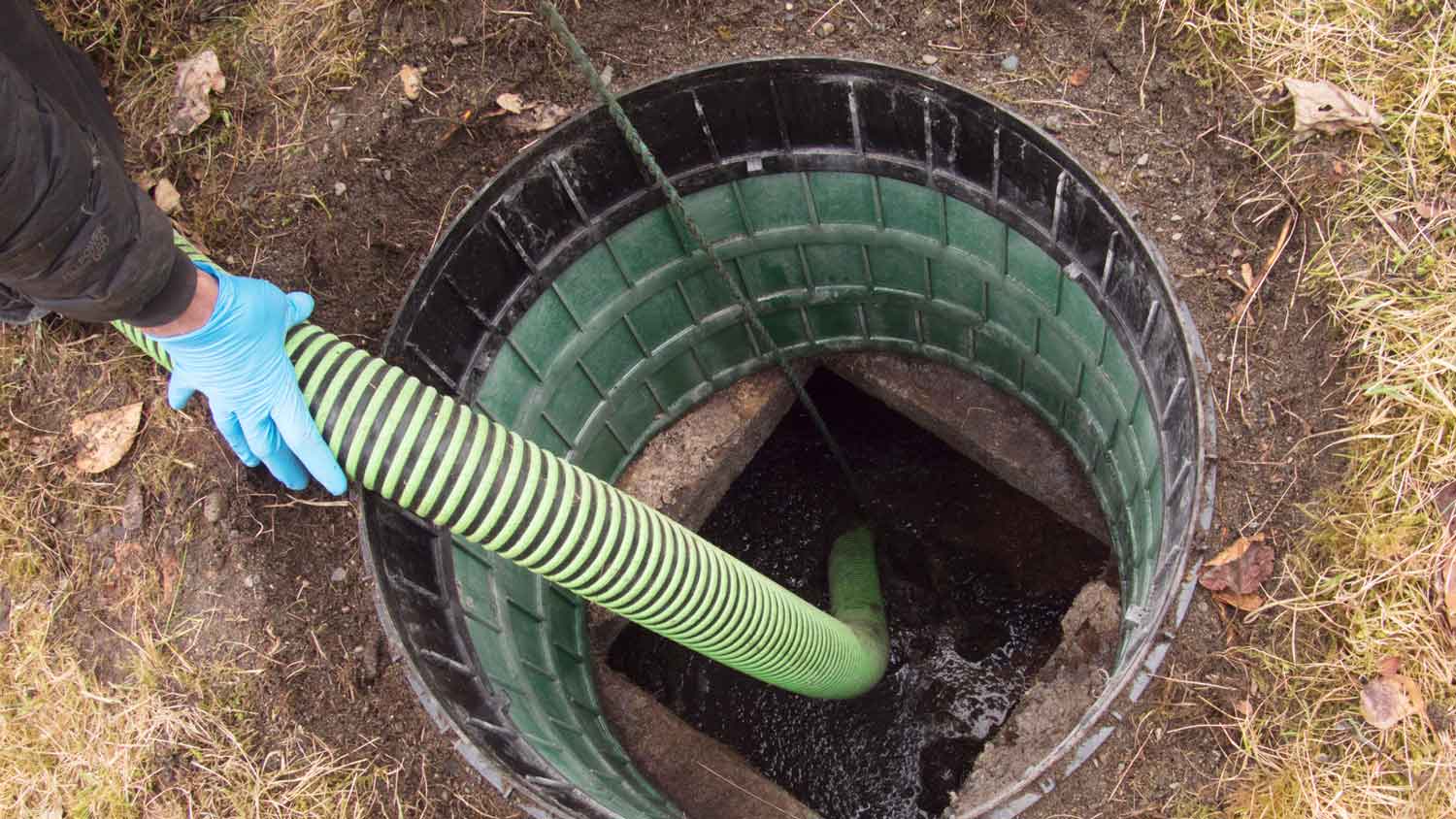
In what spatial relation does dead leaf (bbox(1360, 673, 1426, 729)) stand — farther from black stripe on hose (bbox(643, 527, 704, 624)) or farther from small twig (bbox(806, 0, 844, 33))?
small twig (bbox(806, 0, 844, 33))

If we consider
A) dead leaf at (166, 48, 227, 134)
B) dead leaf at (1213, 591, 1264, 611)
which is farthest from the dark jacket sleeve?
dead leaf at (1213, 591, 1264, 611)

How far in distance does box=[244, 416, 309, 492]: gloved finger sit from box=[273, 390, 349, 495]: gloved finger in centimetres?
6

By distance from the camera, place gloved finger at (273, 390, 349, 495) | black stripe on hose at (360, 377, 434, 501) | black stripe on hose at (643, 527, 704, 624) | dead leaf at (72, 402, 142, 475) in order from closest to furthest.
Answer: black stripe on hose at (360, 377, 434, 501)
gloved finger at (273, 390, 349, 495)
black stripe on hose at (643, 527, 704, 624)
dead leaf at (72, 402, 142, 475)

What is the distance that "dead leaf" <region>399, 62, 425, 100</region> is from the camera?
318cm

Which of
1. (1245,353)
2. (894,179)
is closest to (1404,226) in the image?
(1245,353)

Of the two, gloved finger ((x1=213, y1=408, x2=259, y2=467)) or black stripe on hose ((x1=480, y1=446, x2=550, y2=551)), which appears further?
gloved finger ((x1=213, y1=408, x2=259, y2=467))

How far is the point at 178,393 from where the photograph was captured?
274 cm

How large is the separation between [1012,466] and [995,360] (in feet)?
1.39

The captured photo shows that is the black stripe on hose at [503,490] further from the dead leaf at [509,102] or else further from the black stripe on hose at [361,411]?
the dead leaf at [509,102]

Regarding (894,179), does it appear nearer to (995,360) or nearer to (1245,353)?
(995,360)

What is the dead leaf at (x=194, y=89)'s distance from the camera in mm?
3227

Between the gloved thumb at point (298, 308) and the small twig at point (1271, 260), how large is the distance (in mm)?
2492

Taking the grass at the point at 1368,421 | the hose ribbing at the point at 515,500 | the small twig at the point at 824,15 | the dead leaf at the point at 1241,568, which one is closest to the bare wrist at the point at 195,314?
the hose ribbing at the point at 515,500

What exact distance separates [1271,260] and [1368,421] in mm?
506
